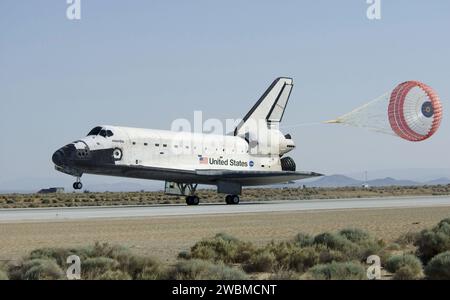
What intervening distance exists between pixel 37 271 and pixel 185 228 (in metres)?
14.1

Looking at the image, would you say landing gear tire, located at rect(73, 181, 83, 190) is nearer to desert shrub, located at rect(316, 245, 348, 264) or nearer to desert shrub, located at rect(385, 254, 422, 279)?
desert shrub, located at rect(316, 245, 348, 264)

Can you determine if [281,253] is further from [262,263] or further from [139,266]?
[139,266]

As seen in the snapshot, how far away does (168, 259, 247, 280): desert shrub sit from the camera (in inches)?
502

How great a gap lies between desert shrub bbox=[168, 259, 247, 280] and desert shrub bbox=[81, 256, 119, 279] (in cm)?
146

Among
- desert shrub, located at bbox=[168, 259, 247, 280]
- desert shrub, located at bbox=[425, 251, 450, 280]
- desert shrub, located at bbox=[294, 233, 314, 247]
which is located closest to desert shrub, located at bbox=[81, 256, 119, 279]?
desert shrub, located at bbox=[168, 259, 247, 280]

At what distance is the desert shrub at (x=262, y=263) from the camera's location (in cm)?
1561

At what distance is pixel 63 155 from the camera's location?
42.0 metres
